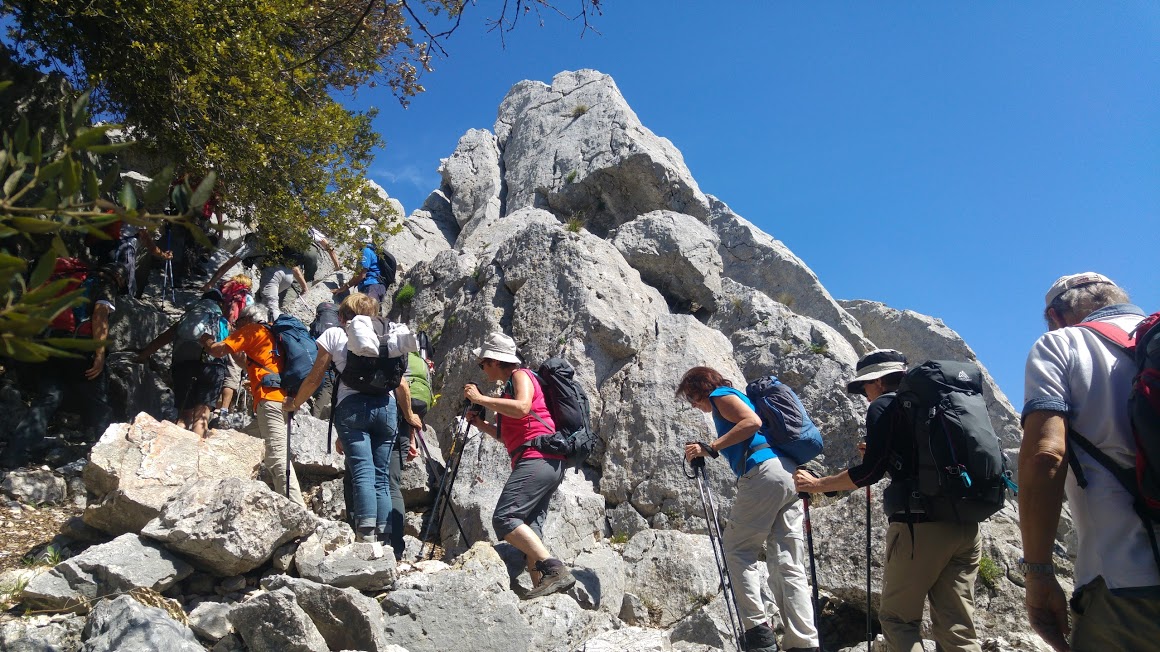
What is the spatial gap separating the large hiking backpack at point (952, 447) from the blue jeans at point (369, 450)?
4.16 metres

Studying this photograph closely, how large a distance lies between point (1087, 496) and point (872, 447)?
1.74 metres

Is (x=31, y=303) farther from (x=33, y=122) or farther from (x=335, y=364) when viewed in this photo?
(x=33, y=122)

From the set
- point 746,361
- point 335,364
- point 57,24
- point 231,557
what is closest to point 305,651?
point 231,557

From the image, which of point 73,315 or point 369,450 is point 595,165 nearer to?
point 73,315

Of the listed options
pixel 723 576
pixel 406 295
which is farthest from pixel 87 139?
pixel 406 295

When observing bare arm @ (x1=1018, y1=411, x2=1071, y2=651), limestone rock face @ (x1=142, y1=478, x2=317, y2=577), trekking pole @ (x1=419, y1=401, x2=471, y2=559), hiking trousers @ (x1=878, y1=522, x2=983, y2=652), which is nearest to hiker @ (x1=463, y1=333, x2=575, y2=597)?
trekking pole @ (x1=419, y1=401, x2=471, y2=559)

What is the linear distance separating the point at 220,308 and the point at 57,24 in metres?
3.67

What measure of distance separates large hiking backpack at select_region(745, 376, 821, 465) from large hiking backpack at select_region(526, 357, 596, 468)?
156 centimetres

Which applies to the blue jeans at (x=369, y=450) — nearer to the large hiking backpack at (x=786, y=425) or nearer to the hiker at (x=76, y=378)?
the hiker at (x=76, y=378)

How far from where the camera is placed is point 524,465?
6488mm

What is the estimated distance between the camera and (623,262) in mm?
13555

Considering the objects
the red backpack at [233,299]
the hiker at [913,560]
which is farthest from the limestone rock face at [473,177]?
the hiker at [913,560]

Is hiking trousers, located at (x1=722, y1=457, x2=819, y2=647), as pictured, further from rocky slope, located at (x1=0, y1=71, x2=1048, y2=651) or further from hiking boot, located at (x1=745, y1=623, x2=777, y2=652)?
rocky slope, located at (x1=0, y1=71, x2=1048, y2=651)

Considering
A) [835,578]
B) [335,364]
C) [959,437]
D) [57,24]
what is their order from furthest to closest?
[57,24] → [835,578] → [335,364] → [959,437]
